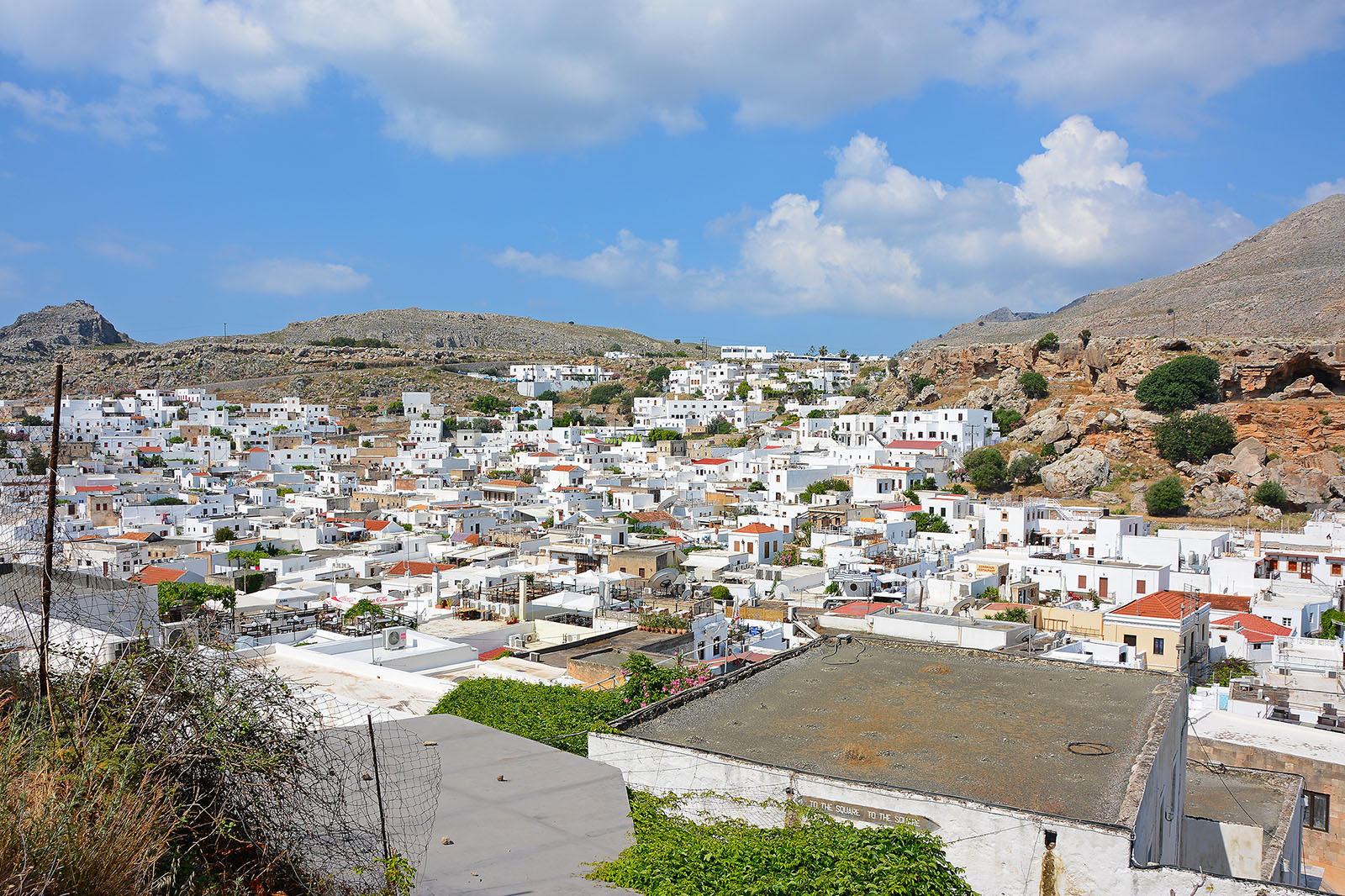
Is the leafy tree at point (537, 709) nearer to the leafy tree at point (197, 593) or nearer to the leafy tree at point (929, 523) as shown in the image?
the leafy tree at point (197, 593)

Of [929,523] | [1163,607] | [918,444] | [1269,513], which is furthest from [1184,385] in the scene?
[1163,607]

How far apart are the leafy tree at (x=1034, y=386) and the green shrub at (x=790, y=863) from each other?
49.8 meters

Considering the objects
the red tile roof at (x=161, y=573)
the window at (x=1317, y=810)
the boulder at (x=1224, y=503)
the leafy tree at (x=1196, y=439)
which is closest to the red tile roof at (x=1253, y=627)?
the window at (x=1317, y=810)

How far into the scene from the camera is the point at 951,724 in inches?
257

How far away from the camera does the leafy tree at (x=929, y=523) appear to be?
112ft

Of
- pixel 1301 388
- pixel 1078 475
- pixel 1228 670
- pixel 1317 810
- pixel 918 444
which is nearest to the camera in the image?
pixel 1317 810

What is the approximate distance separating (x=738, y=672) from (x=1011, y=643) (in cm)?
610

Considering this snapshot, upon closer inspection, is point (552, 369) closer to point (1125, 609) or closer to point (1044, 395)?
point (1044, 395)

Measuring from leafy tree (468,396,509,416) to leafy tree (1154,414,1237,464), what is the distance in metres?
46.0

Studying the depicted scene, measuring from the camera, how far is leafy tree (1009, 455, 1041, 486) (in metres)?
42.2

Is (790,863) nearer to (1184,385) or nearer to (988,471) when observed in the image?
(988,471)

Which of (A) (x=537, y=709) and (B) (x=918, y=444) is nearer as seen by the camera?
(A) (x=537, y=709)

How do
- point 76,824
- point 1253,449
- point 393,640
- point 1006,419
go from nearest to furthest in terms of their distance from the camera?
point 76,824 → point 393,640 → point 1253,449 → point 1006,419

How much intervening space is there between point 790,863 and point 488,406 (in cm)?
6877
